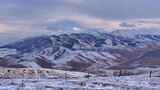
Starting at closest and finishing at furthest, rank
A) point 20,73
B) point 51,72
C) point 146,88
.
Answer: point 146,88 → point 20,73 → point 51,72

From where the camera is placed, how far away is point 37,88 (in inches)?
3223

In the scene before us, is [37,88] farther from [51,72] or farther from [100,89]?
[51,72]

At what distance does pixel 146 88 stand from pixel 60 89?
16.4m

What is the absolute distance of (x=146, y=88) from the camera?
8375 cm

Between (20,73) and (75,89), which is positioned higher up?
(75,89)

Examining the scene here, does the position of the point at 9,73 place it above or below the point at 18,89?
below

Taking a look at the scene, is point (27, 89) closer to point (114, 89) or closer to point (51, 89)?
point (51, 89)

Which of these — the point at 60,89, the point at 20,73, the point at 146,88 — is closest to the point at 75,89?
the point at 60,89

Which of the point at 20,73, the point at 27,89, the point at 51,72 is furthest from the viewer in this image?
the point at 51,72

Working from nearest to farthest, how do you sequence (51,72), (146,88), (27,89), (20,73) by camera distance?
(27,89) < (146,88) < (20,73) < (51,72)

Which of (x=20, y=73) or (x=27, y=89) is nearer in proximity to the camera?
(x=27, y=89)

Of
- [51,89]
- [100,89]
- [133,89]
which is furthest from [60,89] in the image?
[133,89]

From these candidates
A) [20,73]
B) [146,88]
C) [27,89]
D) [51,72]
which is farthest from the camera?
[51,72]

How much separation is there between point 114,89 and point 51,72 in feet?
391
